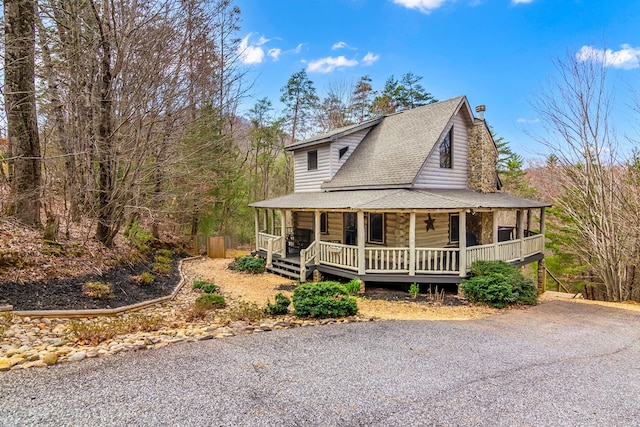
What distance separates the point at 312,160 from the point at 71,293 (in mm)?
11747

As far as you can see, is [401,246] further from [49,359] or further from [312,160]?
[49,359]

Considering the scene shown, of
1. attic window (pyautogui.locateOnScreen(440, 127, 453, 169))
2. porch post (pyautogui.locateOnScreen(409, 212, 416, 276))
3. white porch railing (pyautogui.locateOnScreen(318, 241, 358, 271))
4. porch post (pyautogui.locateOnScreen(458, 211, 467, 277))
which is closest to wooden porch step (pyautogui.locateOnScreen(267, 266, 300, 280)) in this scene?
white porch railing (pyautogui.locateOnScreen(318, 241, 358, 271))

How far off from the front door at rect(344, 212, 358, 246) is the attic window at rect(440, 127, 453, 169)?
446 centimetres

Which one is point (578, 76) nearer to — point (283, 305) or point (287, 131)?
point (283, 305)

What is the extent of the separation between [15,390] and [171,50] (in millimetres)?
8165

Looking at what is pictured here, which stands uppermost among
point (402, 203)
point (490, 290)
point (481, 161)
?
point (481, 161)

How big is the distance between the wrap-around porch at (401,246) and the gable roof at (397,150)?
138 cm

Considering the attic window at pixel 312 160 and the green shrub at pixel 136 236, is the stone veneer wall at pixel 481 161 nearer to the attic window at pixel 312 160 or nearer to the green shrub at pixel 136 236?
the attic window at pixel 312 160

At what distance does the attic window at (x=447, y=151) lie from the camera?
14.0 meters

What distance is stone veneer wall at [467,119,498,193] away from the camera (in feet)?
47.3

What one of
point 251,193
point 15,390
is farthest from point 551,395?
point 251,193

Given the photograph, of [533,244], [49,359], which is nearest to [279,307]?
[49,359]

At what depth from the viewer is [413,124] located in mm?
15188

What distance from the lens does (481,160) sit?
47.3 feet
